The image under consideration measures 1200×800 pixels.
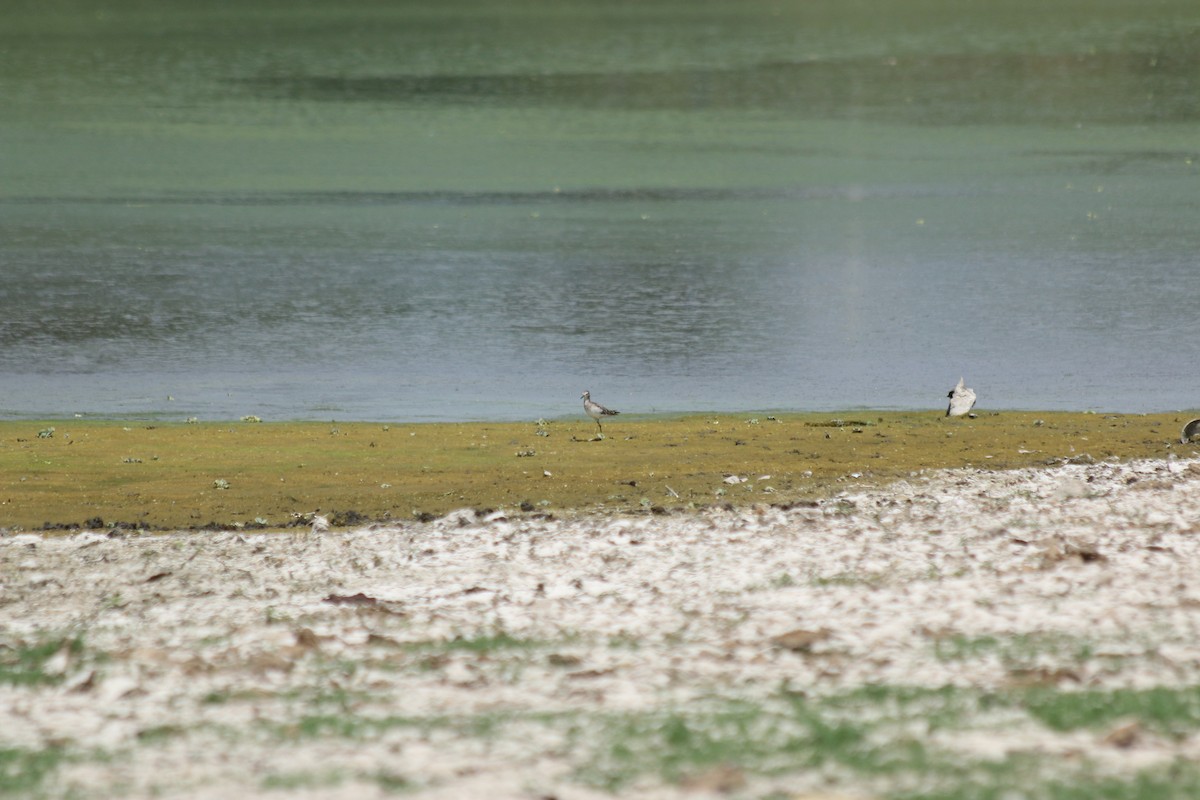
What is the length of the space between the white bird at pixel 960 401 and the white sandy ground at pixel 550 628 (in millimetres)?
5527

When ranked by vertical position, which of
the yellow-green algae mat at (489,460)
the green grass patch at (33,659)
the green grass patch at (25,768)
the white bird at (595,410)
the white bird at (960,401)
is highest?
the white bird at (960,401)

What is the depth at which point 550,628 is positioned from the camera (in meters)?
10.9

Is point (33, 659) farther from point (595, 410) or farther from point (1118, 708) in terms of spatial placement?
point (595, 410)

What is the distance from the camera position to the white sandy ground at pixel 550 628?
27.5 ft

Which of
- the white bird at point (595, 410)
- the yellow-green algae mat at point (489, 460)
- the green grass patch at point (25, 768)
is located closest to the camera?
the green grass patch at point (25, 768)

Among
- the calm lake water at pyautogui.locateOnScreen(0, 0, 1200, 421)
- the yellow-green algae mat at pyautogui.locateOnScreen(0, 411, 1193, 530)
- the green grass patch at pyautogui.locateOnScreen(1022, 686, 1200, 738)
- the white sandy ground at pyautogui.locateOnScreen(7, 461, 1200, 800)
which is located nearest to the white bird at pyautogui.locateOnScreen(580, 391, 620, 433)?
the yellow-green algae mat at pyautogui.locateOnScreen(0, 411, 1193, 530)

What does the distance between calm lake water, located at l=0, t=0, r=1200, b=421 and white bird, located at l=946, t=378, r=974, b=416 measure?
56.3 inches

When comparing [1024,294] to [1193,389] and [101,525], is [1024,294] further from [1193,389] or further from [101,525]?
[101,525]

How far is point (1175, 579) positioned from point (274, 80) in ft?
176

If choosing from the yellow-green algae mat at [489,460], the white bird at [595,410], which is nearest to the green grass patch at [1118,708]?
the yellow-green algae mat at [489,460]

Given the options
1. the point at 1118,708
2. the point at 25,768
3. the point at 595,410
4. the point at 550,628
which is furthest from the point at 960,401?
the point at 25,768

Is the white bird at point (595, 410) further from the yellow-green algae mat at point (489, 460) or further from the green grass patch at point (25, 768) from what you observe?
the green grass patch at point (25, 768)

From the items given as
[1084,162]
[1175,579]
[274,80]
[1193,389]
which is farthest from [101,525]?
[274,80]

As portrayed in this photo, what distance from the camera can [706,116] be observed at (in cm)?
5291
